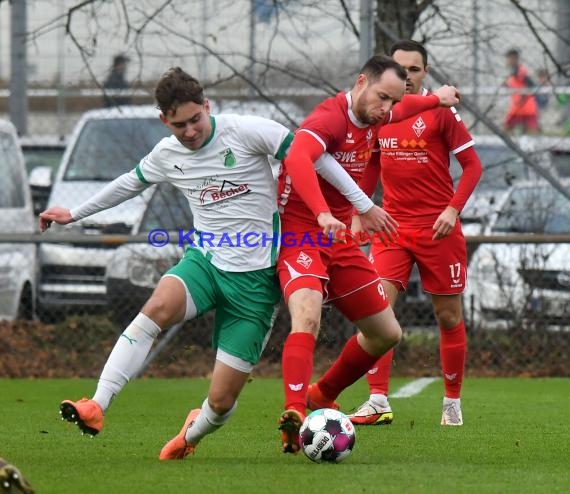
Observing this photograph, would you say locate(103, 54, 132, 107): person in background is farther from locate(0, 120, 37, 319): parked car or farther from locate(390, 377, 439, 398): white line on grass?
locate(390, 377, 439, 398): white line on grass

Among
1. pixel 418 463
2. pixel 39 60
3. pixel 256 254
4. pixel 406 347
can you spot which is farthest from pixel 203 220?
pixel 39 60

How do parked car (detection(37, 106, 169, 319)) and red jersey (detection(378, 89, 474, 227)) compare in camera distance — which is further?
parked car (detection(37, 106, 169, 319))

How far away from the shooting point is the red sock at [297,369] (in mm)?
6344

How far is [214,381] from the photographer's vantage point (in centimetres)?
641

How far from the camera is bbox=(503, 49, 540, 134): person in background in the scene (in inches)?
488

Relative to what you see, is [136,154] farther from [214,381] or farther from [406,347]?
[214,381]

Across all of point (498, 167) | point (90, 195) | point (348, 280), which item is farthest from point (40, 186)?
point (348, 280)

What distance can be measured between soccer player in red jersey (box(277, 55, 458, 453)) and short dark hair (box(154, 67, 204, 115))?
1.80ft

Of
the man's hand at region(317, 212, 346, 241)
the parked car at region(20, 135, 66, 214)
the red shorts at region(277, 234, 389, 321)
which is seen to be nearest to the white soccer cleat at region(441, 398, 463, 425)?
the red shorts at region(277, 234, 389, 321)

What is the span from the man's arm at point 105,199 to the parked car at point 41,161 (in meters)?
7.12

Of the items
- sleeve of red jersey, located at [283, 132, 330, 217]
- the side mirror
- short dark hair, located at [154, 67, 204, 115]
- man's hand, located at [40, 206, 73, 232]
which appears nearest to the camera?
short dark hair, located at [154, 67, 204, 115]

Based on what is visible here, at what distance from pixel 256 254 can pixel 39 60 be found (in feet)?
22.5

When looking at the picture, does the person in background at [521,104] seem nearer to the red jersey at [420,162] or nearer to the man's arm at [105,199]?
the red jersey at [420,162]

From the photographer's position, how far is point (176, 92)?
6.25 metres
